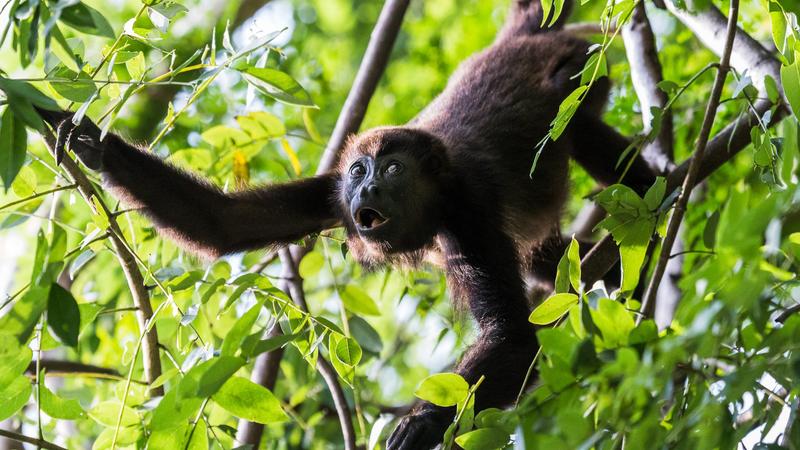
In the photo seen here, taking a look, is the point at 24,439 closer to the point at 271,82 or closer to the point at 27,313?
the point at 27,313

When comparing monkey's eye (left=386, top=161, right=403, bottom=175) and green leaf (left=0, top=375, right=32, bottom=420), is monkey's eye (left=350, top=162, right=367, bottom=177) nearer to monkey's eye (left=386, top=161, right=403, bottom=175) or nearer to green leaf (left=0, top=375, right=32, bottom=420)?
monkey's eye (left=386, top=161, right=403, bottom=175)

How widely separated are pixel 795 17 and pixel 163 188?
2507 millimetres

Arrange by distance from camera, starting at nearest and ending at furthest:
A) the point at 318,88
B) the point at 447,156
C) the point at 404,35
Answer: the point at 447,156
the point at 318,88
the point at 404,35

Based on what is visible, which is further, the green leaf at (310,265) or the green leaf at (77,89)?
the green leaf at (310,265)

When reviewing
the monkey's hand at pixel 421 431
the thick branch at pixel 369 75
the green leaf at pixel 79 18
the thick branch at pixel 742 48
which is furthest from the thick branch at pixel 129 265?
the thick branch at pixel 742 48

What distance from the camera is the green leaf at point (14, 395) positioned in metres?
2.14

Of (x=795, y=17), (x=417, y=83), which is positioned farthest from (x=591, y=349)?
(x=417, y=83)

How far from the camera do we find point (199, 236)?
400cm

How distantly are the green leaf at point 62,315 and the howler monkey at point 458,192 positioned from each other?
1.49 meters

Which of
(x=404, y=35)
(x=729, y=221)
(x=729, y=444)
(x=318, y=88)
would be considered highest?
(x=404, y=35)

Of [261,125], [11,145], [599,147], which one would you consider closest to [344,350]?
[11,145]

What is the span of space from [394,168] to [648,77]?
1.38 metres

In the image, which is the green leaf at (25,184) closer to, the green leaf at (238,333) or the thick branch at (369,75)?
the green leaf at (238,333)

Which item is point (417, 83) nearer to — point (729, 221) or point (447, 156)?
point (447, 156)
